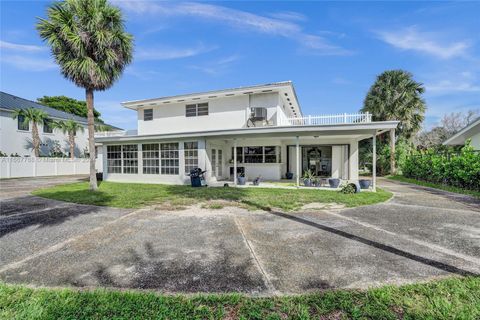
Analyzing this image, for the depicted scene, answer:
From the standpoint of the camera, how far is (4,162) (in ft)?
60.7

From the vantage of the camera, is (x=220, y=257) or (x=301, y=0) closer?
(x=220, y=257)

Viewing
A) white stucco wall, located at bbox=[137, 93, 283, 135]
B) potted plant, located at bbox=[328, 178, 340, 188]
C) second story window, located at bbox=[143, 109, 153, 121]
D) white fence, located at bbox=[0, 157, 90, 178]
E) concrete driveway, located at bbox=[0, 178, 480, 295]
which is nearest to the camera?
concrete driveway, located at bbox=[0, 178, 480, 295]

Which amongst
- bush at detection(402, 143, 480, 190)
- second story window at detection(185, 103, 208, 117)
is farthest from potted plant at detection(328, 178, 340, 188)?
second story window at detection(185, 103, 208, 117)

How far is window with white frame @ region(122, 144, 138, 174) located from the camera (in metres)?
15.4

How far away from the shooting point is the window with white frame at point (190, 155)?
13.7m

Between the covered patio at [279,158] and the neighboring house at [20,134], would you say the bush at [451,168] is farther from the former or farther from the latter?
the neighboring house at [20,134]

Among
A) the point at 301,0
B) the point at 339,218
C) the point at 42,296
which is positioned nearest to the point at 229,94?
the point at 301,0

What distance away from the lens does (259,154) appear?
1494 centimetres

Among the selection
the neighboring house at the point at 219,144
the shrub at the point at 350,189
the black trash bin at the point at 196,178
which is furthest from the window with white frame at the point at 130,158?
the shrub at the point at 350,189

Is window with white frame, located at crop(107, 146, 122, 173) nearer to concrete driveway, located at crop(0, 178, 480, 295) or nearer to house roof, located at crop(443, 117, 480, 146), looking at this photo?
concrete driveway, located at crop(0, 178, 480, 295)

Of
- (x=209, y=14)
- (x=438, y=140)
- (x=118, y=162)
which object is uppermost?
(x=209, y=14)

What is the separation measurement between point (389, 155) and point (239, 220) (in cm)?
1978

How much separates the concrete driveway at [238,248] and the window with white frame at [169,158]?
772 cm

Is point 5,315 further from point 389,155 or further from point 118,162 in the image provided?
point 389,155
